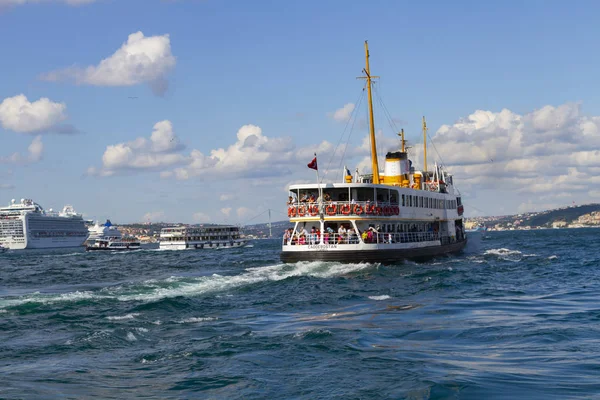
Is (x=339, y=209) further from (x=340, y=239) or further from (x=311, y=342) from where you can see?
(x=311, y=342)

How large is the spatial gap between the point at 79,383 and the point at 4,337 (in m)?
7.71

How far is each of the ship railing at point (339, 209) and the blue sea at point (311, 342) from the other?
1002cm

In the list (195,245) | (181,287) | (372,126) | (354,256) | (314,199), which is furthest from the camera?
(195,245)

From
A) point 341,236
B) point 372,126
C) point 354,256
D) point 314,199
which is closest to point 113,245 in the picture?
point 372,126

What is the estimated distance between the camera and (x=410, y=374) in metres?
14.4

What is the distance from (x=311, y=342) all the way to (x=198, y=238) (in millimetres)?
115803

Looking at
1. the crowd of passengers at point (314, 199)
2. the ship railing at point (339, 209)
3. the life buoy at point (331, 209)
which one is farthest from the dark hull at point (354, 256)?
the crowd of passengers at point (314, 199)

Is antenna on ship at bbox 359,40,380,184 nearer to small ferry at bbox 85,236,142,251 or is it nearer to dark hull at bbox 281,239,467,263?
dark hull at bbox 281,239,467,263

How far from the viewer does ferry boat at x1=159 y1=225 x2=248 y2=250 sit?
130250mm

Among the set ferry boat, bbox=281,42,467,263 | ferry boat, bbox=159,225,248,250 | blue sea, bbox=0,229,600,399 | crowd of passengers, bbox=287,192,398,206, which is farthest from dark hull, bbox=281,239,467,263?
ferry boat, bbox=159,225,248,250

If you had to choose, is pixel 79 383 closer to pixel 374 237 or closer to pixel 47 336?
pixel 47 336

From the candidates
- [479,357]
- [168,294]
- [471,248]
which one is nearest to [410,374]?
[479,357]

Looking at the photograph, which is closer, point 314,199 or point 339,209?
point 339,209

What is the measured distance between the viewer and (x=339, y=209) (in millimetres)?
43344
